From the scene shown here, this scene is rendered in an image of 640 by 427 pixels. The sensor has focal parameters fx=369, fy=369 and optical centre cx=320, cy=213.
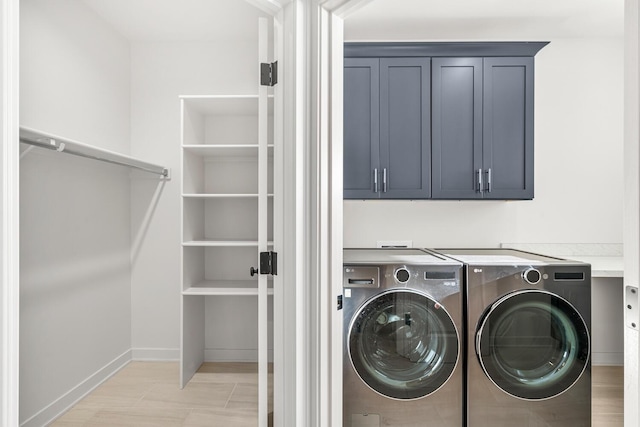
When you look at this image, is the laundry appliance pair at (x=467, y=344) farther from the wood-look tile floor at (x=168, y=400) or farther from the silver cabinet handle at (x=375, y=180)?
the wood-look tile floor at (x=168, y=400)

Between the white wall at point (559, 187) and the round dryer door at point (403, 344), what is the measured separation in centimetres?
87

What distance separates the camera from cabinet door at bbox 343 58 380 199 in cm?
240

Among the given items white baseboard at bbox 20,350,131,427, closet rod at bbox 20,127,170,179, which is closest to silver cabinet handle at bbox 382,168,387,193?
closet rod at bbox 20,127,170,179

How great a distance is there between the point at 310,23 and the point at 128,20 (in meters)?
1.88

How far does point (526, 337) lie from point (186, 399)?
2.04 meters


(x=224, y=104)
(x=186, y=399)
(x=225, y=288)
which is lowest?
(x=186, y=399)

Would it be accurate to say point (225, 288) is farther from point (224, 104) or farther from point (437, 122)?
point (437, 122)

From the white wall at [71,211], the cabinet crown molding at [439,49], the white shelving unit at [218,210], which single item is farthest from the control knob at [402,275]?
the white wall at [71,211]

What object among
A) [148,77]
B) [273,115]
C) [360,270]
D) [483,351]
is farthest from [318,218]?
[148,77]

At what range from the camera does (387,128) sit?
7.95 ft

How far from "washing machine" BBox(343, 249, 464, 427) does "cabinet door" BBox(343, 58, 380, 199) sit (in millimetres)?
632

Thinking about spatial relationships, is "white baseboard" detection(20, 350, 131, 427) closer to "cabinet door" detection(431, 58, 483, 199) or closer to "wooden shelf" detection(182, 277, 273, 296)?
"wooden shelf" detection(182, 277, 273, 296)

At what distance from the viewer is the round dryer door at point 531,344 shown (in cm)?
195

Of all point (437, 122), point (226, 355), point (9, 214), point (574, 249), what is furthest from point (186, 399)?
point (574, 249)
